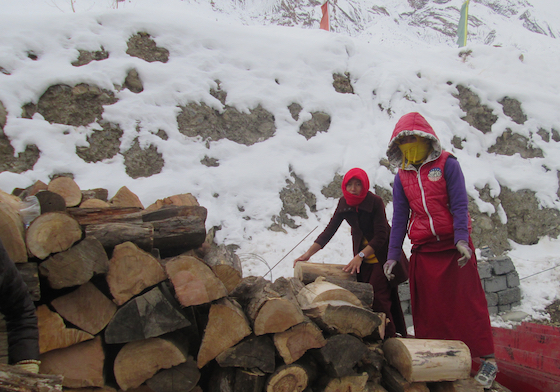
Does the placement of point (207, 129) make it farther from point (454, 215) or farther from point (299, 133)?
point (454, 215)

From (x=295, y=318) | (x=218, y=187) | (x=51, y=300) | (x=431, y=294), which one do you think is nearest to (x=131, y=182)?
(x=218, y=187)

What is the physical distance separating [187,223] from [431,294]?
76.5 inches

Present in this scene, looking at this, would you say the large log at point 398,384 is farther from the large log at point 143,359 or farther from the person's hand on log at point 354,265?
the large log at point 143,359

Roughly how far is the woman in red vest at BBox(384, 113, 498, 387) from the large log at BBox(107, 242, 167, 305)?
183cm

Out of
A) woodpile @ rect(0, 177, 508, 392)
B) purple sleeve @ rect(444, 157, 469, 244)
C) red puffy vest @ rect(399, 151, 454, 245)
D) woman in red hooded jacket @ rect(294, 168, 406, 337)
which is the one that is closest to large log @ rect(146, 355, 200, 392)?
woodpile @ rect(0, 177, 508, 392)

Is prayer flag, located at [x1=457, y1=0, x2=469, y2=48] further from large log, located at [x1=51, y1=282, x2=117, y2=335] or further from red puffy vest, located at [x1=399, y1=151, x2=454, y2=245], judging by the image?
large log, located at [x1=51, y1=282, x2=117, y2=335]

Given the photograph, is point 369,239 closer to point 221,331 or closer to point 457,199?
point 457,199

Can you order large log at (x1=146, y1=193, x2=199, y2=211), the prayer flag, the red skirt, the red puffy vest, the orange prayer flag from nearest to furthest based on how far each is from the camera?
the red skirt → the red puffy vest → large log at (x1=146, y1=193, x2=199, y2=211) → the orange prayer flag → the prayer flag

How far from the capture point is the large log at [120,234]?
1.90 metres

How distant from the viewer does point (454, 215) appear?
7.54 feet

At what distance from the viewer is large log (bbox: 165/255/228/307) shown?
1852mm

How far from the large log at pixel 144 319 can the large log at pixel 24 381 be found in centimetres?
60

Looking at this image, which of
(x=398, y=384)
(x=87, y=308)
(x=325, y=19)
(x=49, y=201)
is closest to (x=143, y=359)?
(x=87, y=308)

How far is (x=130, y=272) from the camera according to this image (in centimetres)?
184
